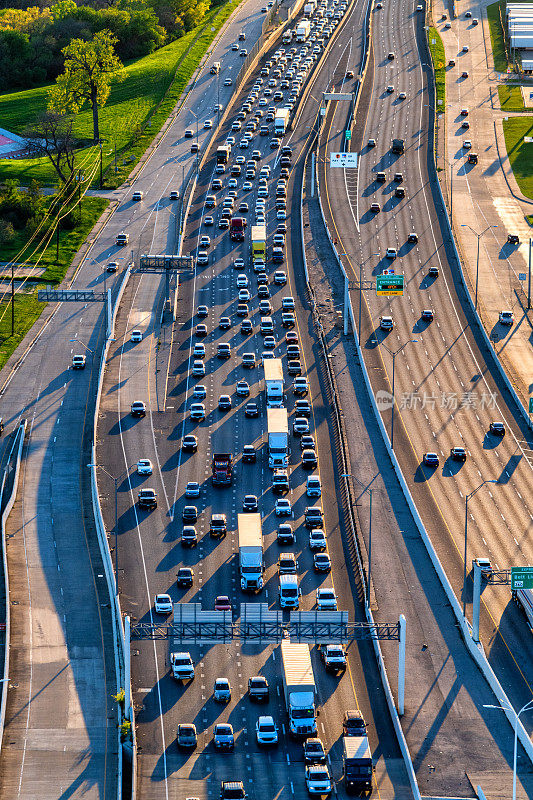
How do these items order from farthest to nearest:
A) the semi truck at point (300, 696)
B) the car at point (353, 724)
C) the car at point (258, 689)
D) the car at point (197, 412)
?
the car at point (197, 412) < the car at point (258, 689) < the semi truck at point (300, 696) < the car at point (353, 724)

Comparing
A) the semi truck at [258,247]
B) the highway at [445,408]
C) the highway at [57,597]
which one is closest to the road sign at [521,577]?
the highway at [445,408]

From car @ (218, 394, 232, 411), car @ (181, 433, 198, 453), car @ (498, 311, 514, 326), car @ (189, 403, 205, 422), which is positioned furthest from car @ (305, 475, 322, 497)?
car @ (498, 311, 514, 326)

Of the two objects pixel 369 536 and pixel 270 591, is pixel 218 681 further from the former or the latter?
pixel 369 536

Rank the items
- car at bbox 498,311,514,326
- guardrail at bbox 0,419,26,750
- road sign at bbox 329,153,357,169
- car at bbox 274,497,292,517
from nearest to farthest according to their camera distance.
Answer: guardrail at bbox 0,419,26,750 < car at bbox 274,497,292,517 < car at bbox 498,311,514,326 < road sign at bbox 329,153,357,169

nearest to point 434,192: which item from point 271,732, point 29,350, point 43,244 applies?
point 43,244

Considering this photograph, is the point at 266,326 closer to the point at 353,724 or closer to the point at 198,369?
the point at 198,369

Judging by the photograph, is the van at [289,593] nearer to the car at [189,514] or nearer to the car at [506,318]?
the car at [189,514]

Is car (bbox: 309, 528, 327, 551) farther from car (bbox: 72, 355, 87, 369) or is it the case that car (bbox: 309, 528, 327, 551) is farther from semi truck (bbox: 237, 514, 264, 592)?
car (bbox: 72, 355, 87, 369)
